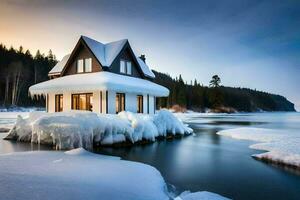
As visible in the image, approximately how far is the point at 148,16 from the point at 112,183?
2001cm

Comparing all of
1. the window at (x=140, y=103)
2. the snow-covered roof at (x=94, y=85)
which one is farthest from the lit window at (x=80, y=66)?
the window at (x=140, y=103)

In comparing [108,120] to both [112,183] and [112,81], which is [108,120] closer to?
[112,81]

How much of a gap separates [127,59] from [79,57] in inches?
193

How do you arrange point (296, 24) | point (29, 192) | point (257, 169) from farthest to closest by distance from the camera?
point (296, 24)
point (257, 169)
point (29, 192)

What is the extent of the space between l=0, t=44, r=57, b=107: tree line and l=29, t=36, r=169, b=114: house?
36.9m

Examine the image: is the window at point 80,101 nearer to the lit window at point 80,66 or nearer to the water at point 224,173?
the lit window at point 80,66

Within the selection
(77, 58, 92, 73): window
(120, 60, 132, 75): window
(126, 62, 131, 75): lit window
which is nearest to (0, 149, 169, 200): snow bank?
(77, 58, 92, 73): window

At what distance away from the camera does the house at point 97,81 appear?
64.7 feet

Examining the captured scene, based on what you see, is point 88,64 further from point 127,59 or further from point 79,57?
point 127,59

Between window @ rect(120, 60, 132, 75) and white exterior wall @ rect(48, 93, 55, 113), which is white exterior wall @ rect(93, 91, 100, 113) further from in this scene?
white exterior wall @ rect(48, 93, 55, 113)

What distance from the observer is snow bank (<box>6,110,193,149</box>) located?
41.8 feet

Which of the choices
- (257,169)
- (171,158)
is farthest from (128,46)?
(257,169)

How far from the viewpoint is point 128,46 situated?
2350cm

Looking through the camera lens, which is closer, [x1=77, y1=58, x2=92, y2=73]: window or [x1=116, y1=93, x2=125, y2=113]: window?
[x1=116, y1=93, x2=125, y2=113]: window
